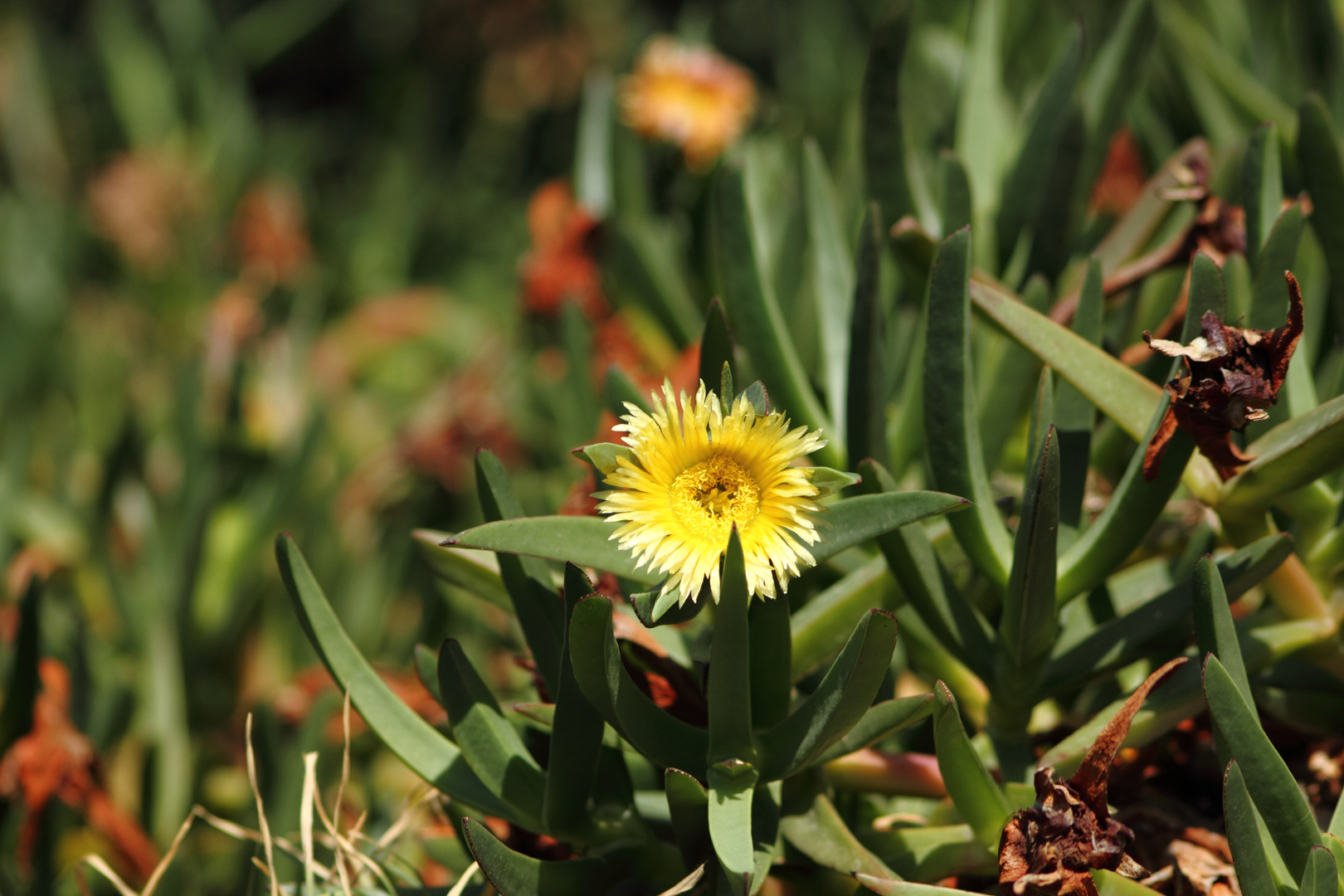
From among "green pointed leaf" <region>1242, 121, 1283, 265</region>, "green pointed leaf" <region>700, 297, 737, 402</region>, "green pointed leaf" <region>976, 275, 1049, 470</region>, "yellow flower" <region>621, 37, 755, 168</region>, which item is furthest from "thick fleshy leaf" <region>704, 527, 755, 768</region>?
"yellow flower" <region>621, 37, 755, 168</region>

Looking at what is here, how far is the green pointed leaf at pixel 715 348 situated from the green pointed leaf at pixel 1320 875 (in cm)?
29

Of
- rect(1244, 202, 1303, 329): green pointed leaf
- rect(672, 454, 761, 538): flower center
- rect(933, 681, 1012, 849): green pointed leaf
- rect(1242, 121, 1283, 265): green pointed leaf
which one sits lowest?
rect(933, 681, 1012, 849): green pointed leaf

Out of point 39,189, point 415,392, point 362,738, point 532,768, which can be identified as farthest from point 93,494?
point 39,189

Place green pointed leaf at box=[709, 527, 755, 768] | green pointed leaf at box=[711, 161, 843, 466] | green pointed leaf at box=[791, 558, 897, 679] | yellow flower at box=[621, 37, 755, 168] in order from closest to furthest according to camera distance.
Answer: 1. green pointed leaf at box=[709, 527, 755, 768]
2. green pointed leaf at box=[791, 558, 897, 679]
3. green pointed leaf at box=[711, 161, 843, 466]
4. yellow flower at box=[621, 37, 755, 168]

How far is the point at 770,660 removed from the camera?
0.43 meters

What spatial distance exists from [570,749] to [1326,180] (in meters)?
0.49

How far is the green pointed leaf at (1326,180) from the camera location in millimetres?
552

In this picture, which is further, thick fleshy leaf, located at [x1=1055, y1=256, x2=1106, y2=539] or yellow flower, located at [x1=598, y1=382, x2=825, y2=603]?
thick fleshy leaf, located at [x1=1055, y1=256, x2=1106, y2=539]

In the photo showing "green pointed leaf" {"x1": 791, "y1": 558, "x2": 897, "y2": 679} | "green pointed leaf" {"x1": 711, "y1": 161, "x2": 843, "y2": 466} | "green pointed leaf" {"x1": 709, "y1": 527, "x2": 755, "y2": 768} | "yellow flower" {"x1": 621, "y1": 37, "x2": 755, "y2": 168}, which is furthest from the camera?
"yellow flower" {"x1": 621, "y1": 37, "x2": 755, "y2": 168}

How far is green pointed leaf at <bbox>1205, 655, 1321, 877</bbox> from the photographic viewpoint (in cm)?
39

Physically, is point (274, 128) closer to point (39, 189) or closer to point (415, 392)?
point (39, 189)

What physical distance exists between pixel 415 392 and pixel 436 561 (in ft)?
3.17

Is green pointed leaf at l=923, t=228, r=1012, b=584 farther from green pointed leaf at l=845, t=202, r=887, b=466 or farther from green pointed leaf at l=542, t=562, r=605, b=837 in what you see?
green pointed leaf at l=542, t=562, r=605, b=837

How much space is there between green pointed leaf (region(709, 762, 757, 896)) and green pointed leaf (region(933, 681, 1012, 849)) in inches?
3.1
